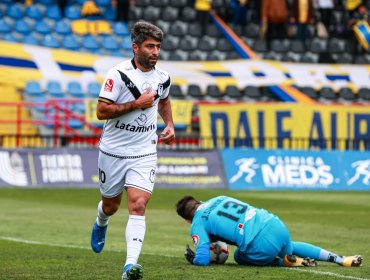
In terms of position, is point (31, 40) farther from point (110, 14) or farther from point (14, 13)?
point (110, 14)

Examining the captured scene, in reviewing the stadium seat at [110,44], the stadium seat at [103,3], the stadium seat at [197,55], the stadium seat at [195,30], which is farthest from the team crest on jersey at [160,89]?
the stadium seat at [195,30]

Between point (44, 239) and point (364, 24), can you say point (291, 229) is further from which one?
point (364, 24)

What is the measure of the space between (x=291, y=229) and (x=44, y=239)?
4206 mm

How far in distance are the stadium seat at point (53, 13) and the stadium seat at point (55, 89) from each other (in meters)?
3.52

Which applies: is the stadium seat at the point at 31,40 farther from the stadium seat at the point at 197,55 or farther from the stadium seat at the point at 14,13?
the stadium seat at the point at 197,55

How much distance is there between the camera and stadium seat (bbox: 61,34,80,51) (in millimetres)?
36062

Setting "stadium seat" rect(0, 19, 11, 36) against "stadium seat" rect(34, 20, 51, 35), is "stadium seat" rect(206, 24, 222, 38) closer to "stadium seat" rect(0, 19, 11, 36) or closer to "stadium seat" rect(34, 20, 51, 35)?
"stadium seat" rect(34, 20, 51, 35)

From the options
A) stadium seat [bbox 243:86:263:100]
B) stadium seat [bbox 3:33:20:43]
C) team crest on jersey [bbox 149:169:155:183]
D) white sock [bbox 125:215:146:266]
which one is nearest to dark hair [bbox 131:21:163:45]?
team crest on jersey [bbox 149:169:155:183]

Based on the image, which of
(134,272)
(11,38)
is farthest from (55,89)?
(134,272)

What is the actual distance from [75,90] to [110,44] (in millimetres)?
3313

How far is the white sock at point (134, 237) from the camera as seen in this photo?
9867 millimetres

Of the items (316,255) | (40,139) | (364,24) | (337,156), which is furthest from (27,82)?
(316,255)

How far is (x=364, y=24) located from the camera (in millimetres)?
40125

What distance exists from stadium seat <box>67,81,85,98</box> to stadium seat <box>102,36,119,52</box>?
2.96 m
